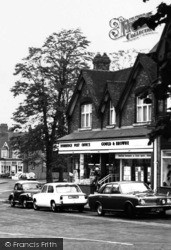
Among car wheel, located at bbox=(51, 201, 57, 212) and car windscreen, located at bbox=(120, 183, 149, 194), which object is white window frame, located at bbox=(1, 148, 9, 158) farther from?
car windscreen, located at bbox=(120, 183, 149, 194)

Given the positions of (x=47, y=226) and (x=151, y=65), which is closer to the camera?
(x=47, y=226)

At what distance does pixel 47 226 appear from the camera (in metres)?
20.1

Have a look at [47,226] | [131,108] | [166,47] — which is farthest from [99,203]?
[166,47]

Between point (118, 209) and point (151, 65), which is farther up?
point (151, 65)

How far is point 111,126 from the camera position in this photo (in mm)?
39250

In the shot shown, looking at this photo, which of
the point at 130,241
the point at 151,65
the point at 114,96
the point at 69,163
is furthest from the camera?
the point at 69,163

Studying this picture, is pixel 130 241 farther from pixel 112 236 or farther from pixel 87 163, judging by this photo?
pixel 87 163

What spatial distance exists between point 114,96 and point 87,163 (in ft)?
18.8

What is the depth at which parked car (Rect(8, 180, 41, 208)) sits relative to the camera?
3320 cm

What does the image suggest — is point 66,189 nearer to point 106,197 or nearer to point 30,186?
point 106,197

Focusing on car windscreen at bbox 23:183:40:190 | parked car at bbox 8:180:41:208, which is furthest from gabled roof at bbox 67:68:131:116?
parked car at bbox 8:180:41:208

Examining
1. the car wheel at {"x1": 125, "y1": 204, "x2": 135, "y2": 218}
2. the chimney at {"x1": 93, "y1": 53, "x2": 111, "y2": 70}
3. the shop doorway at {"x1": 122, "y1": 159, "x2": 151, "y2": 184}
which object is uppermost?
the chimney at {"x1": 93, "y1": 53, "x2": 111, "y2": 70}

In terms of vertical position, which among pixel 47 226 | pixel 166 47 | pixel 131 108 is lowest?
pixel 47 226

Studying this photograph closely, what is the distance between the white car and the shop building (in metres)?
6.31
